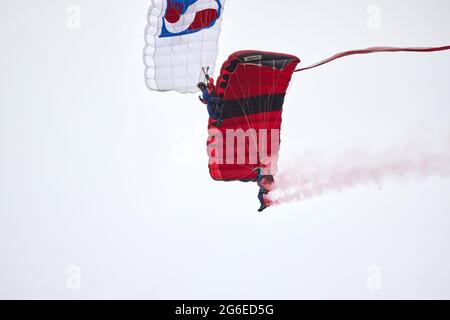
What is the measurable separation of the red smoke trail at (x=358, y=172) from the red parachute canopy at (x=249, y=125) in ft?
2.28

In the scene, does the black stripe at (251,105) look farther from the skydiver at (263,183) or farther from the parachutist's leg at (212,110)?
the skydiver at (263,183)

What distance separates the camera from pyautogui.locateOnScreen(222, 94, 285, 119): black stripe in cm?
508

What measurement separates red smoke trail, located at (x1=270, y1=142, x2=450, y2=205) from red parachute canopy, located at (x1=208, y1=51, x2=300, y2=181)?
27.4 inches

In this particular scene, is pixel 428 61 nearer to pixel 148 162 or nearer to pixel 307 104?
pixel 307 104

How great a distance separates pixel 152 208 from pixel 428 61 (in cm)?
506

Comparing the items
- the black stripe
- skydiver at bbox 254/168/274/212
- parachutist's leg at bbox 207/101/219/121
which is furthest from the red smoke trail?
parachutist's leg at bbox 207/101/219/121

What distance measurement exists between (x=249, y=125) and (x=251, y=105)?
0.16 m

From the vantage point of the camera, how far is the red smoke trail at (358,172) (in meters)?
6.30

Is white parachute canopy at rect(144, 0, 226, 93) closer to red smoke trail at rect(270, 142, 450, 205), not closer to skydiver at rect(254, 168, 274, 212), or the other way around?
skydiver at rect(254, 168, 274, 212)

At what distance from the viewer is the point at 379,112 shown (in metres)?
10.5

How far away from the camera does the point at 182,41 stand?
5410 mm

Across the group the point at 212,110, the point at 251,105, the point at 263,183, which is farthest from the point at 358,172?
the point at 212,110
